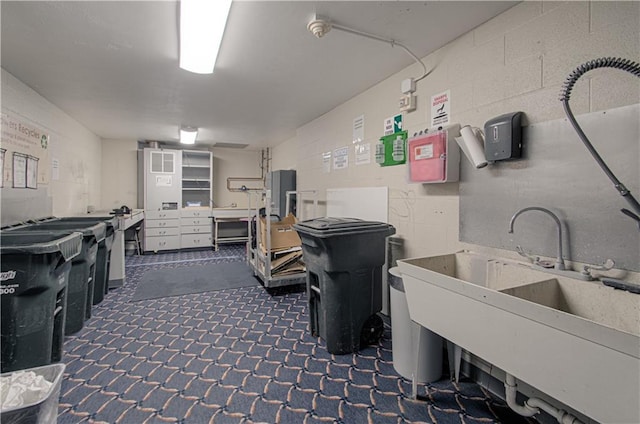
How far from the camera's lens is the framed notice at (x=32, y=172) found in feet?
9.31

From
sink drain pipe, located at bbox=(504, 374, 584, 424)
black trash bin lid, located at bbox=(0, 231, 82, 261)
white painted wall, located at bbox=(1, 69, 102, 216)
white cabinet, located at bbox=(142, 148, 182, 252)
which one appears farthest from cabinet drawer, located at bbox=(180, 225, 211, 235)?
sink drain pipe, located at bbox=(504, 374, 584, 424)

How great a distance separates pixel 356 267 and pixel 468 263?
772 millimetres

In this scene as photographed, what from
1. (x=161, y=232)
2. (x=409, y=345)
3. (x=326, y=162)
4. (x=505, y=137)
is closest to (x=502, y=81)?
(x=505, y=137)

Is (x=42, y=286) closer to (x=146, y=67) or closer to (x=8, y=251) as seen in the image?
(x=8, y=251)

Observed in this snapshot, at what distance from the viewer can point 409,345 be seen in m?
1.92

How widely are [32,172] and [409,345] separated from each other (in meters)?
3.78

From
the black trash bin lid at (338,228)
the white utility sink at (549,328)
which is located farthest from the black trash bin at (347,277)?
the white utility sink at (549,328)

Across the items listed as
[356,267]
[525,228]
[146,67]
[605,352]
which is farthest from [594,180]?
[146,67]

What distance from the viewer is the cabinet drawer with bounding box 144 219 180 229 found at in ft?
19.3

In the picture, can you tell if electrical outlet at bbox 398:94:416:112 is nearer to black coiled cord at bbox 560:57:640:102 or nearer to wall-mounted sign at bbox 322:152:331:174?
black coiled cord at bbox 560:57:640:102

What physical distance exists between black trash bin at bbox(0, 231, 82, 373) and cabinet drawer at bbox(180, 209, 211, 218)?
14.4 feet

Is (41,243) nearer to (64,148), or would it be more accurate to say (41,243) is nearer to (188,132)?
(64,148)

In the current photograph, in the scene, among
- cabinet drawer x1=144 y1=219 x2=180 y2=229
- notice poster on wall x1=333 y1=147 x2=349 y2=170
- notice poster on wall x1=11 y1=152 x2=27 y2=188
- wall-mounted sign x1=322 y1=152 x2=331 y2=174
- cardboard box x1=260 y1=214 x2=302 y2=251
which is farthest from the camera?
cabinet drawer x1=144 y1=219 x2=180 y2=229

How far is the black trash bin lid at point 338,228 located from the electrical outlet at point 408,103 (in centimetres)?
101
